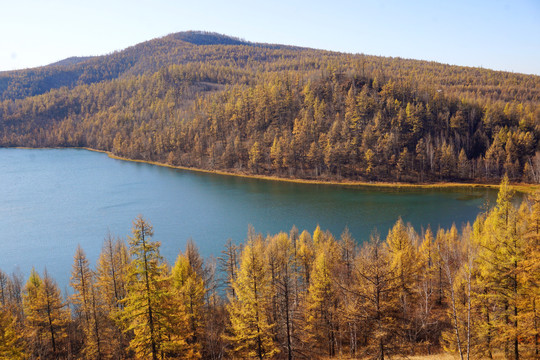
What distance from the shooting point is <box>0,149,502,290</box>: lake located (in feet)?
171

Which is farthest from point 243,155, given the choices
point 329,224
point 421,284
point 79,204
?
point 421,284

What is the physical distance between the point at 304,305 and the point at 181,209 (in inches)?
1836

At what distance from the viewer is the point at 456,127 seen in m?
98.6

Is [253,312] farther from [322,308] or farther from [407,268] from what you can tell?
[407,268]

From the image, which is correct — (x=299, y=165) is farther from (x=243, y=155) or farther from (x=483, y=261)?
(x=483, y=261)

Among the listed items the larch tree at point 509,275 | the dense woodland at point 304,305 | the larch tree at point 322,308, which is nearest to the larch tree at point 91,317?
the dense woodland at point 304,305

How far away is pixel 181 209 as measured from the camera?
69.2 meters

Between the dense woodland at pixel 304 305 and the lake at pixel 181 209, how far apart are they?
11856 millimetres

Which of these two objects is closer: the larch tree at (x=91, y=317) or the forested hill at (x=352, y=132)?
the larch tree at (x=91, y=317)

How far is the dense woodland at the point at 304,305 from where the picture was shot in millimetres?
15727

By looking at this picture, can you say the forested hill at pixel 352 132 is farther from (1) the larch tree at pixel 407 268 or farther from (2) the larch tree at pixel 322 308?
(2) the larch tree at pixel 322 308

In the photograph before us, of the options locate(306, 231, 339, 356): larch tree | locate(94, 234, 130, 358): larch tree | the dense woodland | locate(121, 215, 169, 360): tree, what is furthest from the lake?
locate(121, 215, 169, 360): tree

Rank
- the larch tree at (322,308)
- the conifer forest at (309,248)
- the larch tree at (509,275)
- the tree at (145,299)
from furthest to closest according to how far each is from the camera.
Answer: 1. the larch tree at (322,308)
2. the conifer forest at (309,248)
3. the tree at (145,299)
4. the larch tree at (509,275)

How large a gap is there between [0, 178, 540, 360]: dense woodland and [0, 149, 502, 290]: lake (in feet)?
38.9
